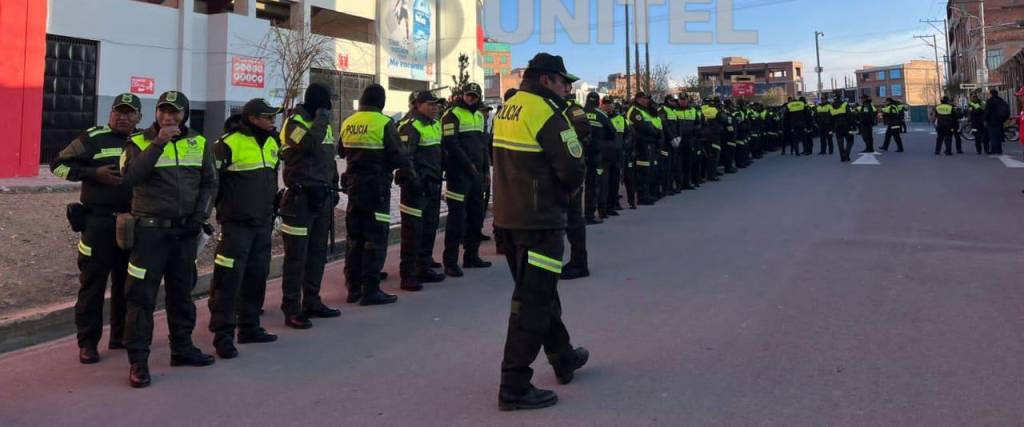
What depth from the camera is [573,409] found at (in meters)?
3.82

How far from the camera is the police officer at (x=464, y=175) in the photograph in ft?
25.4

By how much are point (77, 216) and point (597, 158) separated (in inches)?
258

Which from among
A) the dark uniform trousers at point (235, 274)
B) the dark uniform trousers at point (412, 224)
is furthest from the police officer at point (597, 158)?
the dark uniform trousers at point (235, 274)

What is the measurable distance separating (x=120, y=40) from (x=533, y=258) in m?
20.8

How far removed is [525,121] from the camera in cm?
396

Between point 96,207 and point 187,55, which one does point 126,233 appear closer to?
point 96,207

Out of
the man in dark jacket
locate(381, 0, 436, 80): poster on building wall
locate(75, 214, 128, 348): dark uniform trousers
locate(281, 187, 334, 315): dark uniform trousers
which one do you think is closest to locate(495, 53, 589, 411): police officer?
locate(281, 187, 334, 315): dark uniform trousers

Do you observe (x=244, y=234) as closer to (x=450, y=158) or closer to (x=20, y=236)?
(x=450, y=158)

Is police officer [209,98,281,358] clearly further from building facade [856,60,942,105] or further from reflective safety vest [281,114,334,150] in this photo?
building facade [856,60,942,105]

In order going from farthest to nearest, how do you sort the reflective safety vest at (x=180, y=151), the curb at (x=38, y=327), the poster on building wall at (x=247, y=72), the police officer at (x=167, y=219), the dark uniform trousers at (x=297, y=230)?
the poster on building wall at (x=247, y=72)
the dark uniform trousers at (x=297, y=230)
the curb at (x=38, y=327)
the reflective safety vest at (x=180, y=151)
the police officer at (x=167, y=219)

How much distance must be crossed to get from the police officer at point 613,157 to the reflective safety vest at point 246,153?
6233 millimetres

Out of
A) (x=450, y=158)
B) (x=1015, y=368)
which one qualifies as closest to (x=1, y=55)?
(x=450, y=158)

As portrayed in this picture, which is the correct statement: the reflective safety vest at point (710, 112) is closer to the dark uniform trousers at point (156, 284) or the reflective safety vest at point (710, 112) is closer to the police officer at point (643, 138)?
the police officer at point (643, 138)

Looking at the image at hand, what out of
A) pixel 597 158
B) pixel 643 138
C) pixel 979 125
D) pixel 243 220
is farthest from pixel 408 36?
pixel 243 220
